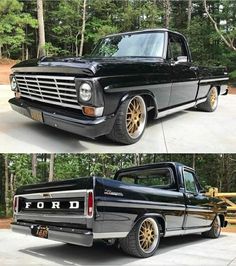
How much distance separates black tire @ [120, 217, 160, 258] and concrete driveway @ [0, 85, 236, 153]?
1.03 meters

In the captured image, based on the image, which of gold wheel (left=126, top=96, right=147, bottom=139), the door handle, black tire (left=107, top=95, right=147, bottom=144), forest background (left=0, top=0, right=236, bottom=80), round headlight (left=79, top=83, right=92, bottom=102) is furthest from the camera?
forest background (left=0, top=0, right=236, bottom=80)

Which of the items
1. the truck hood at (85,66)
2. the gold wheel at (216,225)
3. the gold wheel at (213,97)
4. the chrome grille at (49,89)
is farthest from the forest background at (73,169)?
the truck hood at (85,66)

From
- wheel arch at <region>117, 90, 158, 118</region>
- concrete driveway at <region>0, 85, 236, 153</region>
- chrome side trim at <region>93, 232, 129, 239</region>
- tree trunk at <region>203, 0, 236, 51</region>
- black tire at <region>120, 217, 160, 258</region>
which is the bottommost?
black tire at <region>120, 217, 160, 258</region>

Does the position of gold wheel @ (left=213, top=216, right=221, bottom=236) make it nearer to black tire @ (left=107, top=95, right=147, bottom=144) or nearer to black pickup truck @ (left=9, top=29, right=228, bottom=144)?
black pickup truck @ (left=9, top=29, right=228, bottom=144)

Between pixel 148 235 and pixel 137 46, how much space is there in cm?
328

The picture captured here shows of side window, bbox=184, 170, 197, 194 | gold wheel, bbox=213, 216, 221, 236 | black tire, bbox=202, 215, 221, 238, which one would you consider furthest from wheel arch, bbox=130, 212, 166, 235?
gold wheel, bbox=213, 216, 221, 236

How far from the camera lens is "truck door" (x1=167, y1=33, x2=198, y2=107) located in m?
6.07

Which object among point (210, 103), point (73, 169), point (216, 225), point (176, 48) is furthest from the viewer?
point (73, 169)

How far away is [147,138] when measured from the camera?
5.34 m

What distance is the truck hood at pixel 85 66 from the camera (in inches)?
164

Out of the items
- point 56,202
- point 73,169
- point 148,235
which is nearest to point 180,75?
point 148,235

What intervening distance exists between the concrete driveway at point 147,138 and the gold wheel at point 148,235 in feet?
3.32

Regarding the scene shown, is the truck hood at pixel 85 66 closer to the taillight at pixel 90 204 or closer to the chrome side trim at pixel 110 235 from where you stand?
the taillight at pixel 90 204

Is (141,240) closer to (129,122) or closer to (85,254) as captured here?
(85,254)
